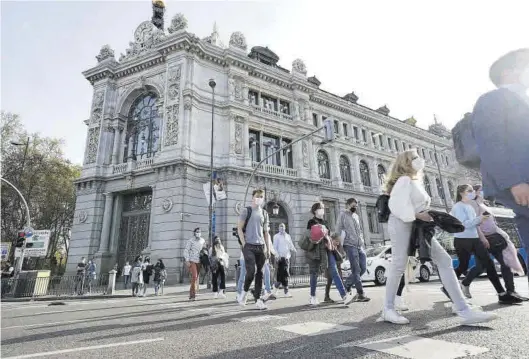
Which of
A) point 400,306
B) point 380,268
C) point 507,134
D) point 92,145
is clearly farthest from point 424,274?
point 92,145

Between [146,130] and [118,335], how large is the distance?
818 inches

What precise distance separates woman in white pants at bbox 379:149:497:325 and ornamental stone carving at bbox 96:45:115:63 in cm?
2712

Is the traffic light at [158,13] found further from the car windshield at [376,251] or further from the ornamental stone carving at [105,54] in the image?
the car windshield at [376,251]

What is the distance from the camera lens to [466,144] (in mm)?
2797

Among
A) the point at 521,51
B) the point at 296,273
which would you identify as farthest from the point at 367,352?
the point at 296,273

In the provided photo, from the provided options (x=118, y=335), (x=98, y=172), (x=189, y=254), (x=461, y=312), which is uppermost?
(x=98, y=172)

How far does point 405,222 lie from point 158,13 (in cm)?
2884

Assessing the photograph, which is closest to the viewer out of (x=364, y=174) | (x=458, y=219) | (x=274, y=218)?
(x=458, y=219)

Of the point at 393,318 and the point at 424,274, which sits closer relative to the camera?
the point at 393,318

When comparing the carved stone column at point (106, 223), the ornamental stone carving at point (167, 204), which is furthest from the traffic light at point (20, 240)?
the ornamental stone carving at point (167, 204)

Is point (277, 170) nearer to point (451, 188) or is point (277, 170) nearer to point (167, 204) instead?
point (167, 204)

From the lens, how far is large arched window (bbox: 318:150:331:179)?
2666 centimetres

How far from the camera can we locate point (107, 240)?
66.0ft

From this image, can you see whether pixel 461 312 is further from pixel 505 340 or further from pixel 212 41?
pixel 212 41
